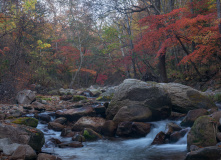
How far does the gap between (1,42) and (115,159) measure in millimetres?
11292

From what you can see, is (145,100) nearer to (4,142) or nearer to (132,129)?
(132,129)

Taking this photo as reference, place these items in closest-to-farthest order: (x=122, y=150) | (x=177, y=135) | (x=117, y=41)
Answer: (x=122, y=150), (x=177, y=135), (x=117, y=41)

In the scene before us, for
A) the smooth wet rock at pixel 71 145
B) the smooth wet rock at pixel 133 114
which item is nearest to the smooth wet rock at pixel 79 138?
the smooth wet rock at pixel 71 145

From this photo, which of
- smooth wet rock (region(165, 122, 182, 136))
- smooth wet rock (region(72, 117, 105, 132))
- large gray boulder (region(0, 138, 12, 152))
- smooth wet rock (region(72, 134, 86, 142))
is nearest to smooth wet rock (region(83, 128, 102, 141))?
smooth wet rock (region(72, 134, 86, 142))

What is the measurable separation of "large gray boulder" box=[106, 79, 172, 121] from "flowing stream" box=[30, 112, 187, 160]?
142cm

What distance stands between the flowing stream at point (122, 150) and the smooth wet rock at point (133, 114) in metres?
0.97

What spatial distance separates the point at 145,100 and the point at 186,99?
6.06ft

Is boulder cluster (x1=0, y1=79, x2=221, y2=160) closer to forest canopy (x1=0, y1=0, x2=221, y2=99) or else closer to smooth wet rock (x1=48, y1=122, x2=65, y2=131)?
smooth wet rock (x1=48, y1=122, x2=65, y2=131)

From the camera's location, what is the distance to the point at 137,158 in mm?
5258

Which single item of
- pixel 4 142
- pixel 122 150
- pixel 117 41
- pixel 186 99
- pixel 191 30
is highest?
pixel 117 41

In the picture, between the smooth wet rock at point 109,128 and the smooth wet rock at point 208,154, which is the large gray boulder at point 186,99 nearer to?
the smooth wet rock at point 109,128

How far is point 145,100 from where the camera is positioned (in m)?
7.85

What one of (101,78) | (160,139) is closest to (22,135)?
(160,139)

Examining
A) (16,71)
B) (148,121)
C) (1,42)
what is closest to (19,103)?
(16,71)
